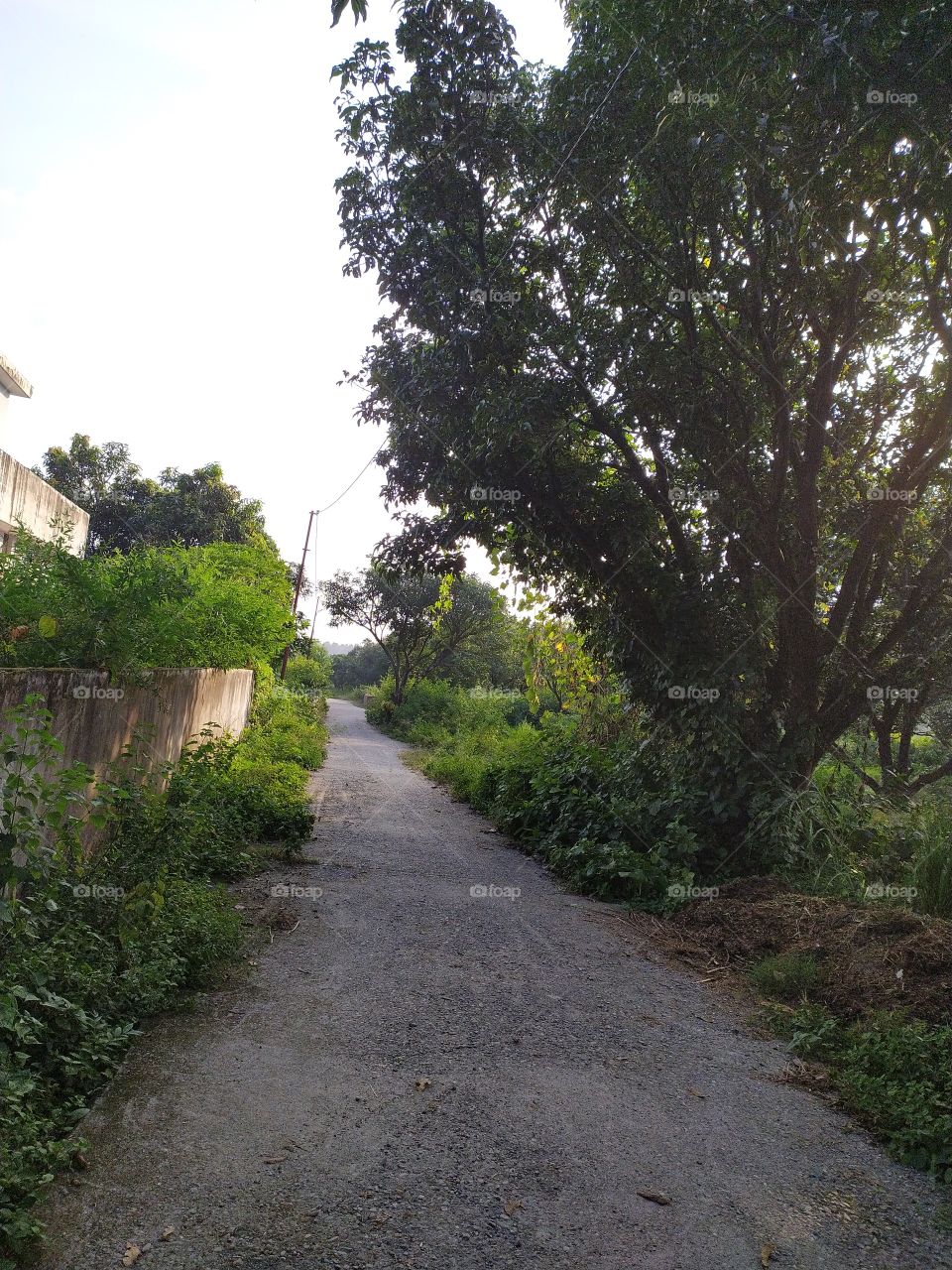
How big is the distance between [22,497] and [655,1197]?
50.1ft

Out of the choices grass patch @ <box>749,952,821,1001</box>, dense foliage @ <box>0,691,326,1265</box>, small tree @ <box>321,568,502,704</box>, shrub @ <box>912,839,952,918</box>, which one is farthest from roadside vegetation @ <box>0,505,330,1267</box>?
small tree @ <box>321,568,502,704</box>

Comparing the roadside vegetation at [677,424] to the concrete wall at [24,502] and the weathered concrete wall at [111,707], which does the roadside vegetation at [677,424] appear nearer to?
the weathered concrete wall at [111,707]

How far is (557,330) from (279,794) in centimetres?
611

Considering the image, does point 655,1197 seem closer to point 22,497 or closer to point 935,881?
point 935,881

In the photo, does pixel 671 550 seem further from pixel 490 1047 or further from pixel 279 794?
pixel 490 1047

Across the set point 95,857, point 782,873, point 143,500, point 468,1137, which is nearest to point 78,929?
point 95,857

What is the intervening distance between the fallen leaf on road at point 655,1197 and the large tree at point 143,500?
106ft

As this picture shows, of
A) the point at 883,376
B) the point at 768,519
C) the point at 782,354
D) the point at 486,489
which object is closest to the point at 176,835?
the point at 486,489

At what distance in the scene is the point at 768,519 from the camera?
888 cm

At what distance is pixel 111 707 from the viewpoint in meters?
6.74

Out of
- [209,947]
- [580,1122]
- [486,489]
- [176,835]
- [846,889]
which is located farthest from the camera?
[486,489]

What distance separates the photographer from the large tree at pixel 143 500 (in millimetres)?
33875

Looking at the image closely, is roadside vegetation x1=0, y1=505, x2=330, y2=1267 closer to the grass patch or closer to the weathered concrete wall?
the weathered concrete wall

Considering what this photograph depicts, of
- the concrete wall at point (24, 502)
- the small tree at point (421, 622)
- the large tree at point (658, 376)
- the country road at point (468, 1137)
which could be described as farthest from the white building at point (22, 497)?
the small tree at point (421, 622)
